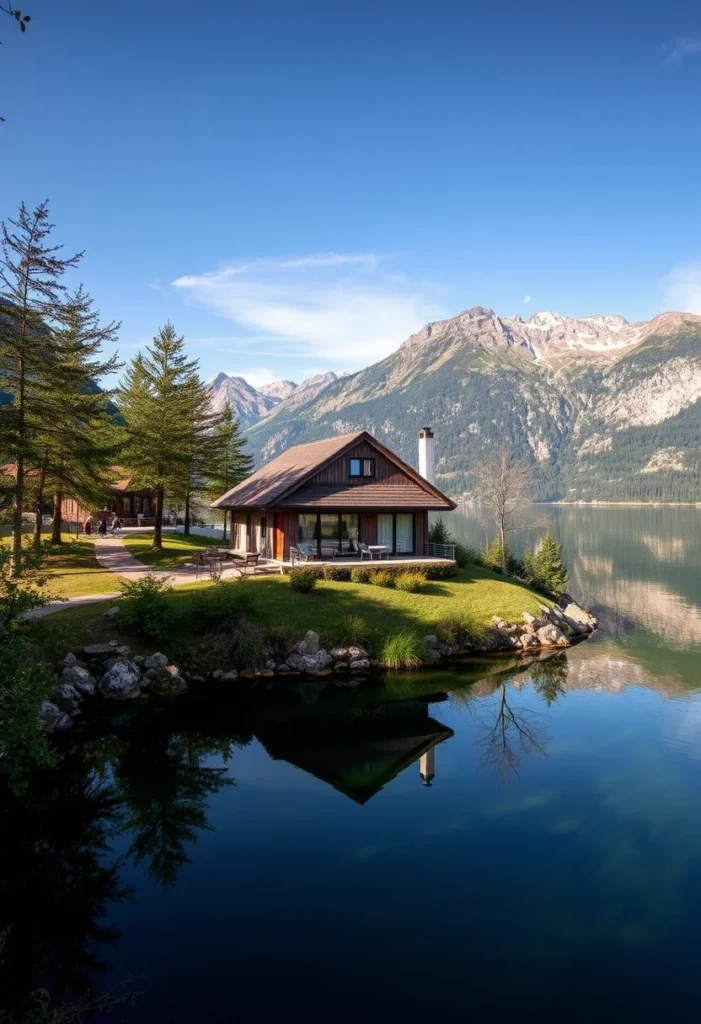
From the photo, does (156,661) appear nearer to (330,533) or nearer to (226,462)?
(330,533)

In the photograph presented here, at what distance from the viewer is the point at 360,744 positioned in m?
17.9

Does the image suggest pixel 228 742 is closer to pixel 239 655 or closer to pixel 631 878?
pixel 239 655

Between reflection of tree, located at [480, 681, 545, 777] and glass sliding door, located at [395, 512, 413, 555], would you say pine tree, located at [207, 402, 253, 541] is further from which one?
reflection of tree, located at [480, 681, 545, 777]

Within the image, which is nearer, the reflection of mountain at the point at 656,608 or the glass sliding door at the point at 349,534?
the reflection of mountain at the point at 656,608

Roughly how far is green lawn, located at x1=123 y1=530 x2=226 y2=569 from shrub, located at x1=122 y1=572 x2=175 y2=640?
1137 cm

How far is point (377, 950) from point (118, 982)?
3.70m

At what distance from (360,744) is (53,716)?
858 centimetres

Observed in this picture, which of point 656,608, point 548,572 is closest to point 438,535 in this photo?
point 548,572

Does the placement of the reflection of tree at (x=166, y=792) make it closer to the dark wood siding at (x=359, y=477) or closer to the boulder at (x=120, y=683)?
the boulder at (x=120, y=683)

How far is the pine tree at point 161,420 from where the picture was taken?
40.4 metres

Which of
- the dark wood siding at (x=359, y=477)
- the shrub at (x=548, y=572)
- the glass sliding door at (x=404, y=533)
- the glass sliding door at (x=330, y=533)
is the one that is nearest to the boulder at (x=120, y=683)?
the glass sliding door at (x=330, y=533)

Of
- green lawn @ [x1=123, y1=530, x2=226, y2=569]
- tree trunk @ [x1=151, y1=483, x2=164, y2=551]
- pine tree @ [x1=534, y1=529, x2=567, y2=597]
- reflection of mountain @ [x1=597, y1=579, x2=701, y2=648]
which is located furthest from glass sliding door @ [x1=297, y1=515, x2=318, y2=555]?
reflection of mountain @ [x1=597, y1=579, x2=701, y2=648]

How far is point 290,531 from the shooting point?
32.8 m

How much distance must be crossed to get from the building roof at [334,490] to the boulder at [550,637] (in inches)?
345
